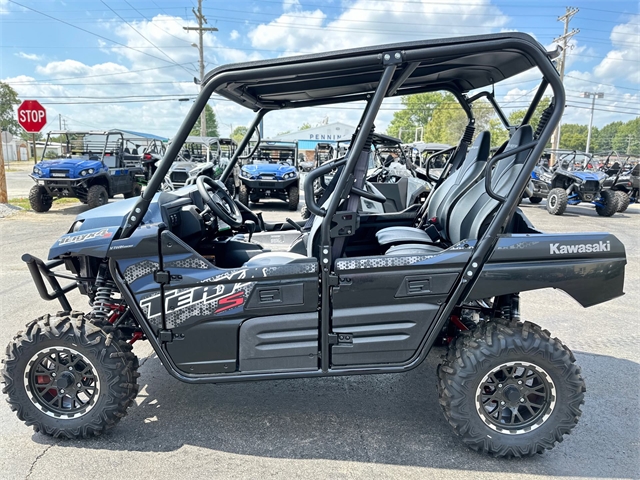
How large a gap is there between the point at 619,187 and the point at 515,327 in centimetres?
1409

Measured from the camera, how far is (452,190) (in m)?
3.50

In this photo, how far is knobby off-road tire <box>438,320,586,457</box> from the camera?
2457 mm

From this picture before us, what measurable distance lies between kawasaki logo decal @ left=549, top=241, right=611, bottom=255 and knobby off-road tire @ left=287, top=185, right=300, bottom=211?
1016 cm

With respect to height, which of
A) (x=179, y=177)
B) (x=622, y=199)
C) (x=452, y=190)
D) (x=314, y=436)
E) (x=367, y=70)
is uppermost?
(x=367, y=70)

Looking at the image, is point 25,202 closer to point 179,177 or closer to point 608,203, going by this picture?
point 179,177

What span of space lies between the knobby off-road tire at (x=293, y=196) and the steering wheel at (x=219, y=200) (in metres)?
8.39

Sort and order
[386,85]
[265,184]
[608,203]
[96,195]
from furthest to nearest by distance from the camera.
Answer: [608,203] → [265,184] → [96,195] → [386,85]

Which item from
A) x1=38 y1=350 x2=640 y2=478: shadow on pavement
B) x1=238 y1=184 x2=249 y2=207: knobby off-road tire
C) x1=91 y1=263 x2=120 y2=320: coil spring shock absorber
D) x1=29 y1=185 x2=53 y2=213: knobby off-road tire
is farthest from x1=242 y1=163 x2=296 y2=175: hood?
x1=91 y1=263 x2=120 y2=320: coil spring shock absorber

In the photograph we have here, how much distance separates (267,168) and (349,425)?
1002 centimetres

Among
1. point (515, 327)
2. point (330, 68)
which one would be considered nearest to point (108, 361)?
point (330, 68)

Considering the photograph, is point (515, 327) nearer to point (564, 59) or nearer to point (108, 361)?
point (108, 361)

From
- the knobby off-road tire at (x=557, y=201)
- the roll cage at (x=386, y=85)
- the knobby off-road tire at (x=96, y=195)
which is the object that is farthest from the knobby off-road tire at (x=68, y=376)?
the knobby off-road tire at (x=557, y=201)

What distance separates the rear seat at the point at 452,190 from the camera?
126 inches

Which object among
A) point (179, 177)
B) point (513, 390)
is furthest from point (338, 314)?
point (179, 177)
